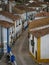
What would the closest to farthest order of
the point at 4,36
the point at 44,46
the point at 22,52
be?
the point at 44,46 → the point at 4,36 → the point at 22,52

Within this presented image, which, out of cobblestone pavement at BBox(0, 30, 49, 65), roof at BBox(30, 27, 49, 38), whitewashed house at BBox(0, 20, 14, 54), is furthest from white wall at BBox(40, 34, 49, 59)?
whitewashed house at BBox(0, 20, 14, 54)

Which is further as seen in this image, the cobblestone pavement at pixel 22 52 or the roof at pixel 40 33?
the cobblestone pavement at pixel 22 52

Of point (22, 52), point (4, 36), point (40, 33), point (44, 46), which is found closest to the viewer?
point (44, 46)

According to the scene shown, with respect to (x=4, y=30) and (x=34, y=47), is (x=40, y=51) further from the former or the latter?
(x=4, y=30)

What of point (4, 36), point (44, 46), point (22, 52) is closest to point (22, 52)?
point (22, 52)

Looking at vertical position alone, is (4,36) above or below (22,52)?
above

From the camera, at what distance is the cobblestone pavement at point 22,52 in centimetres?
2667

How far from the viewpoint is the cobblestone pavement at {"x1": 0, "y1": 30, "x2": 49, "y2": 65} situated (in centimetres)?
2667

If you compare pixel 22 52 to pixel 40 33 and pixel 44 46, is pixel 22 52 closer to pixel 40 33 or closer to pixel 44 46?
pixel 40 33

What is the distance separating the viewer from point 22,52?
3039 centimetres

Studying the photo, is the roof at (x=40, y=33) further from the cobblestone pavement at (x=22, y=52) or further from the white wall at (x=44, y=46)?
the cobblestone pavement at (x=22, y=52)

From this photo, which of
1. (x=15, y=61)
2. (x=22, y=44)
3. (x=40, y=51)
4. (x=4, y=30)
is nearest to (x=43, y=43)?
(x=40, y=51)

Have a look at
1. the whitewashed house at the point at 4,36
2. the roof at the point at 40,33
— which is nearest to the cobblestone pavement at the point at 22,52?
the whitewashed house at the point at 4,36

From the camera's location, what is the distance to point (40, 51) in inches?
1031
